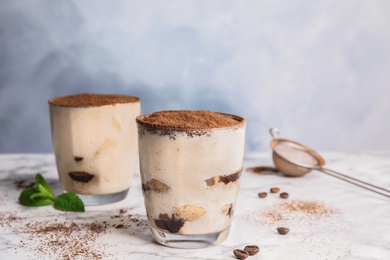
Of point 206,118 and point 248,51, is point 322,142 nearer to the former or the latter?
point 248,51

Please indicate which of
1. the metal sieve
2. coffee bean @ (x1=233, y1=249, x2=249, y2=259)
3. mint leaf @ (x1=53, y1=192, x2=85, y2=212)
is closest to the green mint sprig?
mint leaf @ (x1=53, y1=192, x2=85, y2=212)

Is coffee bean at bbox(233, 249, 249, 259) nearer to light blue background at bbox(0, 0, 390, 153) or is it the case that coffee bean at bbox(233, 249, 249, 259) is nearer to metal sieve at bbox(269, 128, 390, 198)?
metal sieve at bbox(269, 128, 390, 198)

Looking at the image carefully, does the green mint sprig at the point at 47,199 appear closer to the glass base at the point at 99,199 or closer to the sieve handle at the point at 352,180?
the glass base at the point at 99,199

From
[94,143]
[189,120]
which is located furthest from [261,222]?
[94,143]

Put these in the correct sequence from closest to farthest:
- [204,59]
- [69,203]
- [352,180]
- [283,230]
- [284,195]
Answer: [283,230]
[69,203]
[284,195]
[352,180]
[204,59]

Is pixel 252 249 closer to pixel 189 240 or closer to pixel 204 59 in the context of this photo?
pixel 189 240

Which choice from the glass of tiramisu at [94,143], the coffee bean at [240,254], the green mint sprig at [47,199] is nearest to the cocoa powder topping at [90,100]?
the glass of tiramisu at [94,143]

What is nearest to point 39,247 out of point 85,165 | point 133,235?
point 133,235
